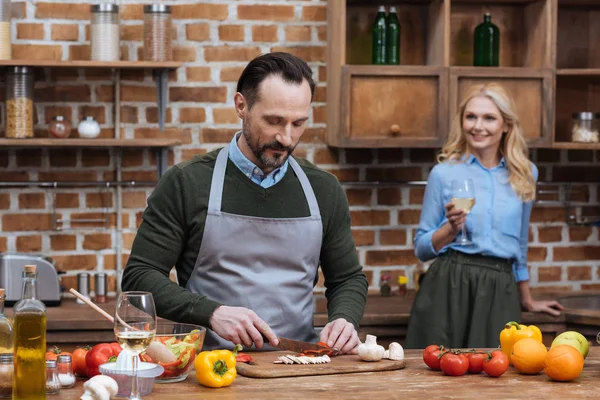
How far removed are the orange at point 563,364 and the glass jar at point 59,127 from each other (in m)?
2.27

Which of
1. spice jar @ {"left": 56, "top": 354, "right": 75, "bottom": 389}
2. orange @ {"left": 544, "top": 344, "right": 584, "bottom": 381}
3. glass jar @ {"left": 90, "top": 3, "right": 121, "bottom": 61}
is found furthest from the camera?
glass jar @ {"left": 90, "top": 3, "right": 121, "bottom": 61}

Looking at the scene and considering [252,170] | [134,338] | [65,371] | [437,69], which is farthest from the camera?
[437,69]

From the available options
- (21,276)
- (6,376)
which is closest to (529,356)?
(6,376)

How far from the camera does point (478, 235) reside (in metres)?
3.67

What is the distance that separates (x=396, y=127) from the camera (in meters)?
3.86

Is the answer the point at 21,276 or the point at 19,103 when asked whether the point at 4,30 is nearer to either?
the point at 19,103

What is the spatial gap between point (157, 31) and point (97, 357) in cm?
195

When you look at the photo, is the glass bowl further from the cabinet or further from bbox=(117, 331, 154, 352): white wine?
the cabinet

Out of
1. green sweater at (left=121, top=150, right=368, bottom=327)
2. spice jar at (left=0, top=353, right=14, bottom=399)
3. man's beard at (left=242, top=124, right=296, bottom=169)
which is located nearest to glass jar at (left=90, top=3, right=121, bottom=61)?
green sweater at (left=121, top=150, right=368, bottom=327)

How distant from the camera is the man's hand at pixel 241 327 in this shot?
7.68ft

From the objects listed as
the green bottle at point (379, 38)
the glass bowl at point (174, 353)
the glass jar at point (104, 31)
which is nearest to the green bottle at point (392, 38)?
the green bottle at point (379, 38)

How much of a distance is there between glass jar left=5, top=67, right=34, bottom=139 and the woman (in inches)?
63.3

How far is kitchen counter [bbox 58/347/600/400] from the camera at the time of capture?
6.79 ft

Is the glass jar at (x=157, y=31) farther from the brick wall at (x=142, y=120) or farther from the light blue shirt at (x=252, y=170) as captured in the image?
the light blue shirt at (x=252, y=170)
